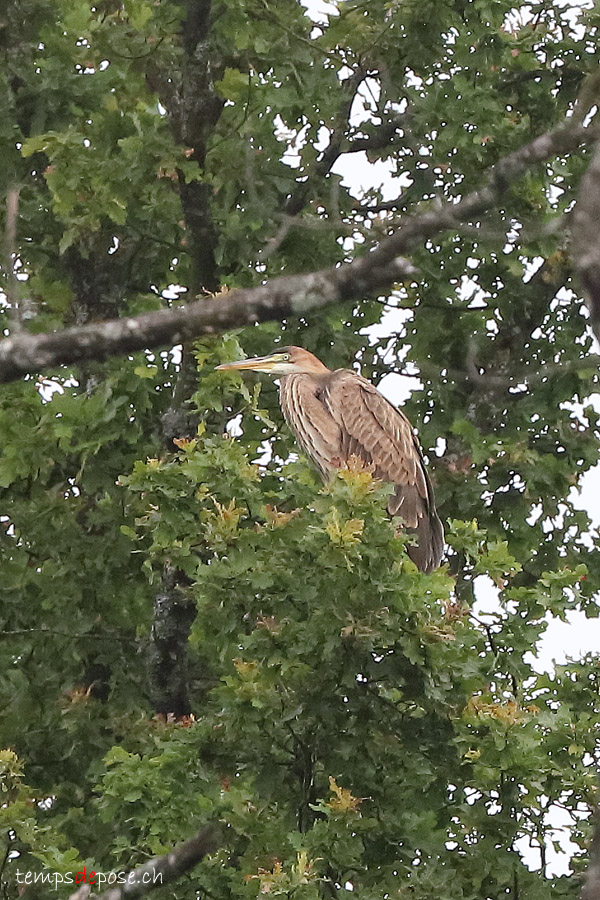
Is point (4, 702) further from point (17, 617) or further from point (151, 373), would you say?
point (151, 373)

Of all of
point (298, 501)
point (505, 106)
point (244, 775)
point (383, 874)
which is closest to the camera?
point (383, 874)

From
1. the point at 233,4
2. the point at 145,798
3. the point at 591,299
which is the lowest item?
the point at 591,299

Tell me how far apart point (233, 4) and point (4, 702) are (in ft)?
12.6

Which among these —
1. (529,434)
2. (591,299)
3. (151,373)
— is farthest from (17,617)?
(591,299)

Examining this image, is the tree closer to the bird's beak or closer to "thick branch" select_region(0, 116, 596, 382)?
the bird's beak

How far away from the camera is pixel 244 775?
6379 mm

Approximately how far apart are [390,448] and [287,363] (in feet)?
2.53

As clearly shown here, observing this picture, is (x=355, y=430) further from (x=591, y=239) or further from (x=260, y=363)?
(x=591, y=239)

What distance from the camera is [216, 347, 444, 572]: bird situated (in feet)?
26.6

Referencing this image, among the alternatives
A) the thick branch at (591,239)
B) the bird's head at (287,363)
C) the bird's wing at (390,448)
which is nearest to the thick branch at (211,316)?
the thick branch at (591,239)

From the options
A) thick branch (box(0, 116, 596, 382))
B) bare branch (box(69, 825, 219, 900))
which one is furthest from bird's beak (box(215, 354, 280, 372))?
thick branch (box(0, 116, 596, 382))

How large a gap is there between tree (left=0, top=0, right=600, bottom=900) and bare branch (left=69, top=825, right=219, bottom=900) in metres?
0.09

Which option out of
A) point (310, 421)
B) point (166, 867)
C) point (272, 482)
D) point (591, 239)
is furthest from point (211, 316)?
point (310, 421)

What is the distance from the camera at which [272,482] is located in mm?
7457
